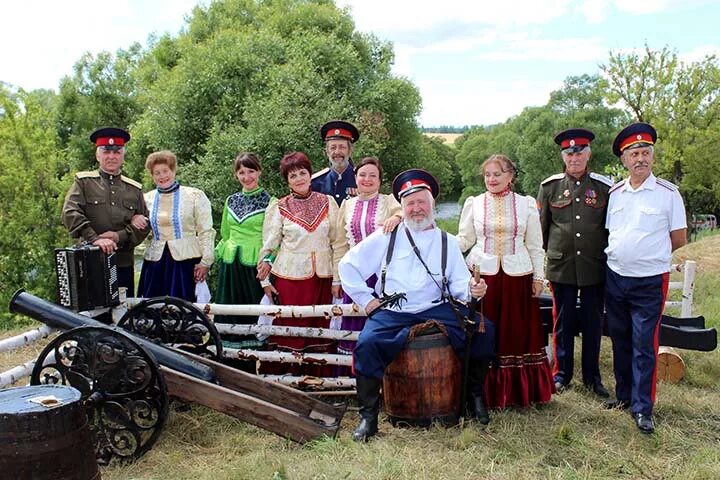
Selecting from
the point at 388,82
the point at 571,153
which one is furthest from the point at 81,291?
the point at 388,82

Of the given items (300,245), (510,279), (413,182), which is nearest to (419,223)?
(413,182)

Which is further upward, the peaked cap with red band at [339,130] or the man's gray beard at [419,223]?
the peaked cap with red band at [339,130]

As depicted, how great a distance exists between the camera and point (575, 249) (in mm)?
5016

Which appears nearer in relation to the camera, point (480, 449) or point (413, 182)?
point (480, 449)

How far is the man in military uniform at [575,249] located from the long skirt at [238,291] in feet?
7.60

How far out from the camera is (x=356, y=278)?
174 inches

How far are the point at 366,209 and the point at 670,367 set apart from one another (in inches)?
115

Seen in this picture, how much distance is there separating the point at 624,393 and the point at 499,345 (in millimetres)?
977

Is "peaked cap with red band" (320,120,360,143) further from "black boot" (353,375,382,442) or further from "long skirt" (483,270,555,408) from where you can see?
"black boot" (353,375,382,442)

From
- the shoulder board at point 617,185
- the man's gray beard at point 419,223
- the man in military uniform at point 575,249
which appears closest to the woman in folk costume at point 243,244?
the man's gray beard at point 419,223

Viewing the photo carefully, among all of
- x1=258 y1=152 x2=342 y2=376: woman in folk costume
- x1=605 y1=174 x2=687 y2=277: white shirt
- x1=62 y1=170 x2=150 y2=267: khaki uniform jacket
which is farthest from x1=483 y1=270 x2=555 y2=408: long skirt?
x1=62 y1=170 x2=150 y2=267: khaki uniform jacket

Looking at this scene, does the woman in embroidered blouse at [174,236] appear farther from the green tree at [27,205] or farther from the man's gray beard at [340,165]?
the green tree at [27,205]

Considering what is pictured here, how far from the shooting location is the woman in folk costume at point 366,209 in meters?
4.93

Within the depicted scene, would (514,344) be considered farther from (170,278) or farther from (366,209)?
(170,278)
